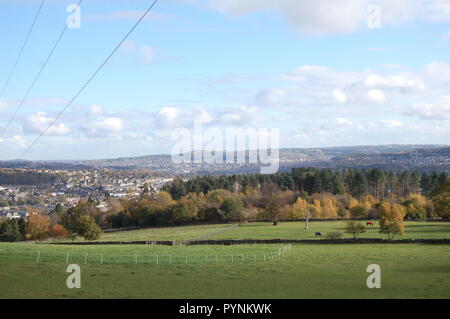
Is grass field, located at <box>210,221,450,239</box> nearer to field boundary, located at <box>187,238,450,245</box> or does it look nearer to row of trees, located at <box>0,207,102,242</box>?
field boundary, located at <box>187,238,450,245</box>

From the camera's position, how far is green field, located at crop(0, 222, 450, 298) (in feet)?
87.8

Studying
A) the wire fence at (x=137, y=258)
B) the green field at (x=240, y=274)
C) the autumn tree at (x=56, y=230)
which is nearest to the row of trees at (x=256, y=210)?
the autumn tree at (x=56, y=230)

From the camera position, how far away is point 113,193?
642 ft

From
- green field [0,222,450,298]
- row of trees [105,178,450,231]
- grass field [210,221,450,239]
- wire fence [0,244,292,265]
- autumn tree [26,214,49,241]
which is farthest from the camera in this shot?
autumn tree [26,214,49,241]

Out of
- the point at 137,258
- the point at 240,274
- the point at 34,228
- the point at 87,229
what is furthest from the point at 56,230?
the point at 240,274

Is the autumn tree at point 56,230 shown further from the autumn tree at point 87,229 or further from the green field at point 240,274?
the green field at point 240,274

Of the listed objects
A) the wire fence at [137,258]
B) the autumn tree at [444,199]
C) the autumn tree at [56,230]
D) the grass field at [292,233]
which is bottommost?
the autumn tree at [56,230]

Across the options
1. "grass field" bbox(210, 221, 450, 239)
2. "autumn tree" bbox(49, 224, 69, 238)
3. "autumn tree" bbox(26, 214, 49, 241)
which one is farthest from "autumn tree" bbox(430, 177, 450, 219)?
"autumn tree" bbox(26, 214, 49, 241)

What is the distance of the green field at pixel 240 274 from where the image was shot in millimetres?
26766

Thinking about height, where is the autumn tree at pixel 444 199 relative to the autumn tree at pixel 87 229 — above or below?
above

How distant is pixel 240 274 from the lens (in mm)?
35031
